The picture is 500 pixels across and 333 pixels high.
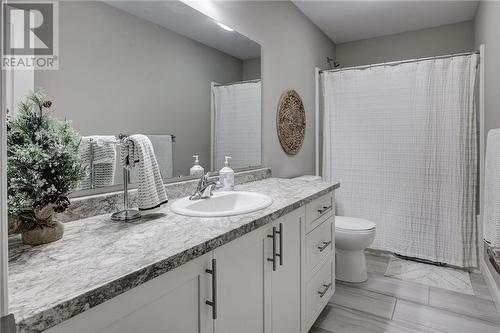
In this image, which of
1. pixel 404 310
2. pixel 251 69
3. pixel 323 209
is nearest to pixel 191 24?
pixel 251 69

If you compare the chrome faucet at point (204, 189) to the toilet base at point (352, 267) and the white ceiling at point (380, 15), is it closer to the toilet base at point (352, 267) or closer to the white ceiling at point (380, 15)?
the toilet base at point (352, 267)

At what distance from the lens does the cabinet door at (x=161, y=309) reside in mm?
630

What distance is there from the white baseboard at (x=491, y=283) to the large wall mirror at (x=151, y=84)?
1928 mm

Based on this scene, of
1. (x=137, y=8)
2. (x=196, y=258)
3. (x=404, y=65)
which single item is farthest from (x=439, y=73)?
(x=196, y=258)

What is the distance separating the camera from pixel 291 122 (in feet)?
8.94

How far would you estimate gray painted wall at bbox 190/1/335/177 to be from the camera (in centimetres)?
207

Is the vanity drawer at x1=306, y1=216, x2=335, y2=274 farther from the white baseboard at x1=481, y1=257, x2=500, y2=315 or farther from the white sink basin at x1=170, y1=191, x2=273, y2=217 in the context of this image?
the white baseboard at x1=481, y1=257, x2=500, y2=315

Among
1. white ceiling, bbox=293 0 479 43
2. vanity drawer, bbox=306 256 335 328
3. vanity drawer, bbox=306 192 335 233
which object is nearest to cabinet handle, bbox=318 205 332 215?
vanity drawer, bbox=306 192 335 233

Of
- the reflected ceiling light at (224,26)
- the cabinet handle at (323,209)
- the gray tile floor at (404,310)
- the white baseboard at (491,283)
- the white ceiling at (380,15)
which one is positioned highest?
the white ceiling at (380,15)

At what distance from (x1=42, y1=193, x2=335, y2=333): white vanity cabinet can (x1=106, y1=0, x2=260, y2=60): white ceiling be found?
1.14 metres

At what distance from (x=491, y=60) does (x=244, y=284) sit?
2435 mm

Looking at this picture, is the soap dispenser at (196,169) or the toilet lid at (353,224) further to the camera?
the toilet lid at (353,224)

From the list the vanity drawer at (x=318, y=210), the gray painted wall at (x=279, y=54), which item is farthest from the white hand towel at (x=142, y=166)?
the gray painted wall at (x=279, y=54)

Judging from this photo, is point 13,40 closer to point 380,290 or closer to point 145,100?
point 145,100
